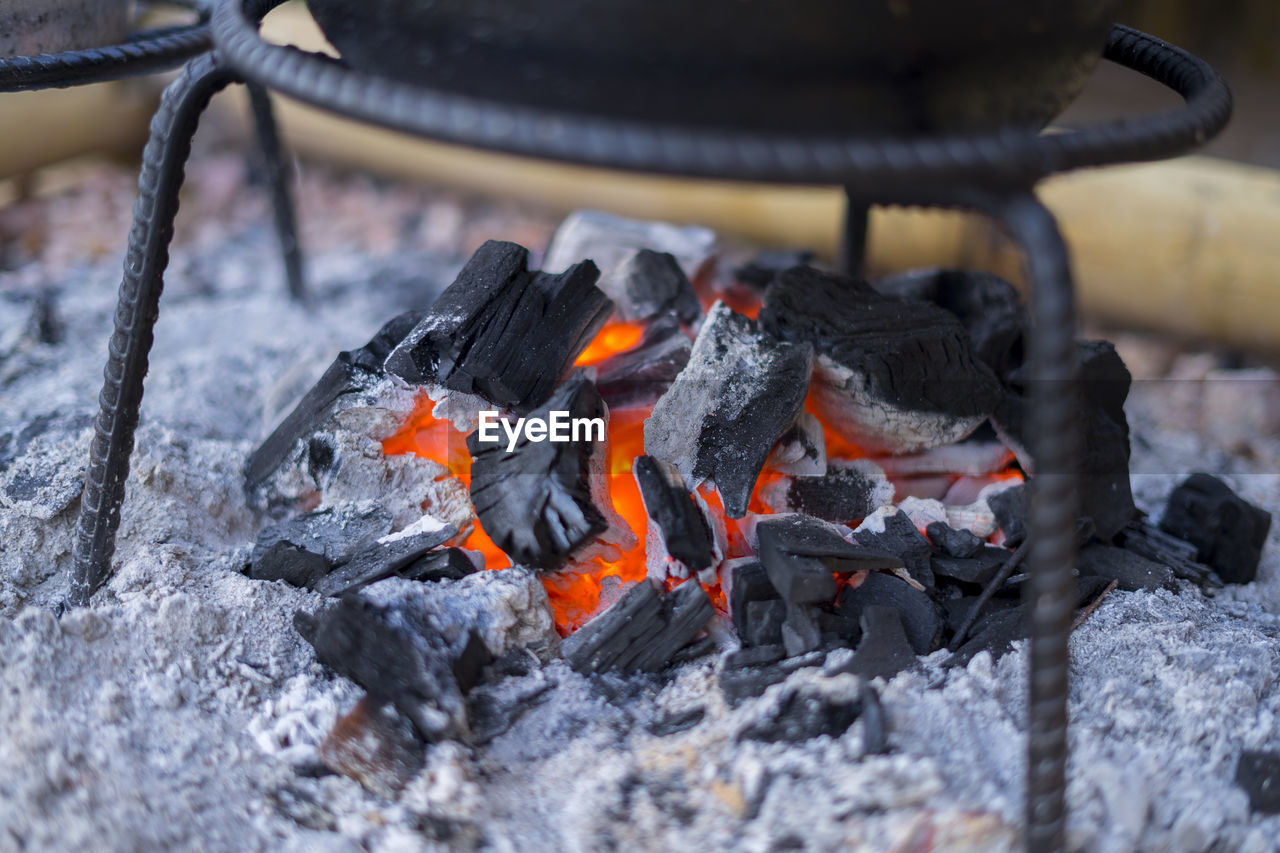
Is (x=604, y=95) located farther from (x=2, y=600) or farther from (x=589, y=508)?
(x=2, y=600)

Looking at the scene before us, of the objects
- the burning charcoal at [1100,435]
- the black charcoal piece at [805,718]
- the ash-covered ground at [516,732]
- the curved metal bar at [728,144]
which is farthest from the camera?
the burning charcoal at [1100,435]

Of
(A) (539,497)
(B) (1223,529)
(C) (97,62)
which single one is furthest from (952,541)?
(C) (97,62)

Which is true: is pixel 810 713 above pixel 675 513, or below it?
below

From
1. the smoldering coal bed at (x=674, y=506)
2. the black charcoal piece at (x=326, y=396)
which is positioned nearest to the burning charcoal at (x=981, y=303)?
the smoldering coal bed at (x=674, y=506)

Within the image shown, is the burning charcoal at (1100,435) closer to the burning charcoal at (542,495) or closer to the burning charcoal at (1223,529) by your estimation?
the burning charcoal at (1223,529)

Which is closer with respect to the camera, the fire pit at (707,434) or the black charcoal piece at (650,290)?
the fire pit at (707,434)

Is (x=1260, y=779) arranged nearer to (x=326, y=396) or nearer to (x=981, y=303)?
(x=981, y=303)

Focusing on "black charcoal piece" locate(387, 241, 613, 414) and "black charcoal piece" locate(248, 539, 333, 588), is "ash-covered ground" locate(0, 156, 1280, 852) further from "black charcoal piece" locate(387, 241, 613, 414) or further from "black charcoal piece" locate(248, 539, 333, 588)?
"black charcoal piece" locate(387, 241, 613, 414)
